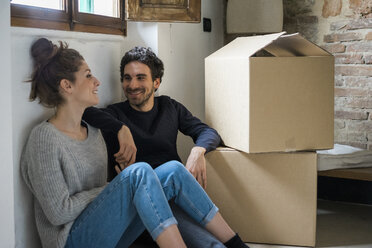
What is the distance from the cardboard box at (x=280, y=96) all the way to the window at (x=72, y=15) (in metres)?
0.64

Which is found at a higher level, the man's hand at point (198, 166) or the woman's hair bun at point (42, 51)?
the woman's hair bun at point (42, 51)

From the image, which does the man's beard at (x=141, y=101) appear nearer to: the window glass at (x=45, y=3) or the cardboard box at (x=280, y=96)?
the cardboard box at (x=280, y=96)

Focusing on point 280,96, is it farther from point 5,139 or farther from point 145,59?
point 5,139

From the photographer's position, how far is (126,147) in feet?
7.04

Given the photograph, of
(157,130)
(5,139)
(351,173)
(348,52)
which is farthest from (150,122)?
(348,52)

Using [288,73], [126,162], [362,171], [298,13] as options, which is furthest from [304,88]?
[298,13]

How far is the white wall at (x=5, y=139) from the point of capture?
158cm

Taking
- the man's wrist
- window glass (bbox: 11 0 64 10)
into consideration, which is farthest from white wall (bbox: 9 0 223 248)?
the man's wrist

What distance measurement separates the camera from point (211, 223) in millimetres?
2092

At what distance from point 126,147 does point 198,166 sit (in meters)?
0.35

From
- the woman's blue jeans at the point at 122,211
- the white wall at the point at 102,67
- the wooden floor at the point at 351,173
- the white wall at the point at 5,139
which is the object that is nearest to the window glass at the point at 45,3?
the white wall at the point at 102,67

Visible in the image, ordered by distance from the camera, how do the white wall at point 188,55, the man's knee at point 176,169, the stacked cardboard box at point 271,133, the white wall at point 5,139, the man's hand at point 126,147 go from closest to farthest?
1. the white wall at point 5,139
2. the man's knee at point 176,169
3. the man's hand at point 126,147
4. the stacked cardboard box at point 271,133
5. the white wall at point 188,55

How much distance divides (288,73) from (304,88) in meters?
0.10

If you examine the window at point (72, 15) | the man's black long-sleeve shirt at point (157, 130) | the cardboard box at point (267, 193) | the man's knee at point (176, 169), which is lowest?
the cardboard box at point (267, 193)
